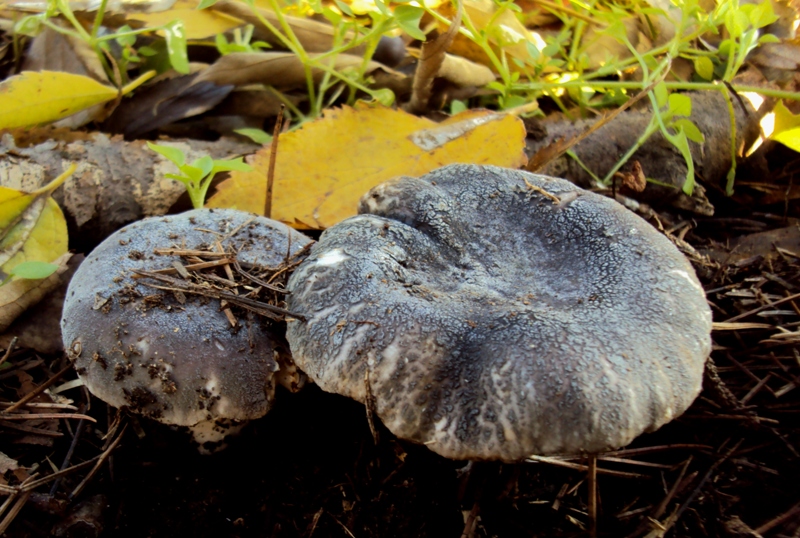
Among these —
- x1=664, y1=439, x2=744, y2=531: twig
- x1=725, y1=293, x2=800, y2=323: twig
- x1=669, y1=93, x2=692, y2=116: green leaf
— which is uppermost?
x1=669, y1=93, x2=692, y2=116: green leaf

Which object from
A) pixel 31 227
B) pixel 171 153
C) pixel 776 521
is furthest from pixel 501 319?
pixel 31 227

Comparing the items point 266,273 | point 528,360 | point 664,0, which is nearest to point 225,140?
point 266,273

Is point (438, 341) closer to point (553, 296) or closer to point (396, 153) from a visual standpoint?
point (553, 296)

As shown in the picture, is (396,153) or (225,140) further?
(225,140)

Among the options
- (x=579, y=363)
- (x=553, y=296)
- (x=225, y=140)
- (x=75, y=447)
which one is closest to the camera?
(x=579, y=363)

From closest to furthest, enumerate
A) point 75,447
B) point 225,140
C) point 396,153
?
point 75,447, point 396,153, point 225,140

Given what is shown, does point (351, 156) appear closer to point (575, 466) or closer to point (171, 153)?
point (171, 153)

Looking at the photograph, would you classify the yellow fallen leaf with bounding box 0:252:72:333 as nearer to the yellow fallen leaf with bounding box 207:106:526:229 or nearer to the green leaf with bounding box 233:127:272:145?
the yellow fallen leaf with bounding box 207:106:526:229

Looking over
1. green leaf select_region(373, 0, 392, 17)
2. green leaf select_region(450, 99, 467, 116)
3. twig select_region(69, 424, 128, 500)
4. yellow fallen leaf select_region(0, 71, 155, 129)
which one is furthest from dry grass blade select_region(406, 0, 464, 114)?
twig select_region(69, 424, 128, 500)
